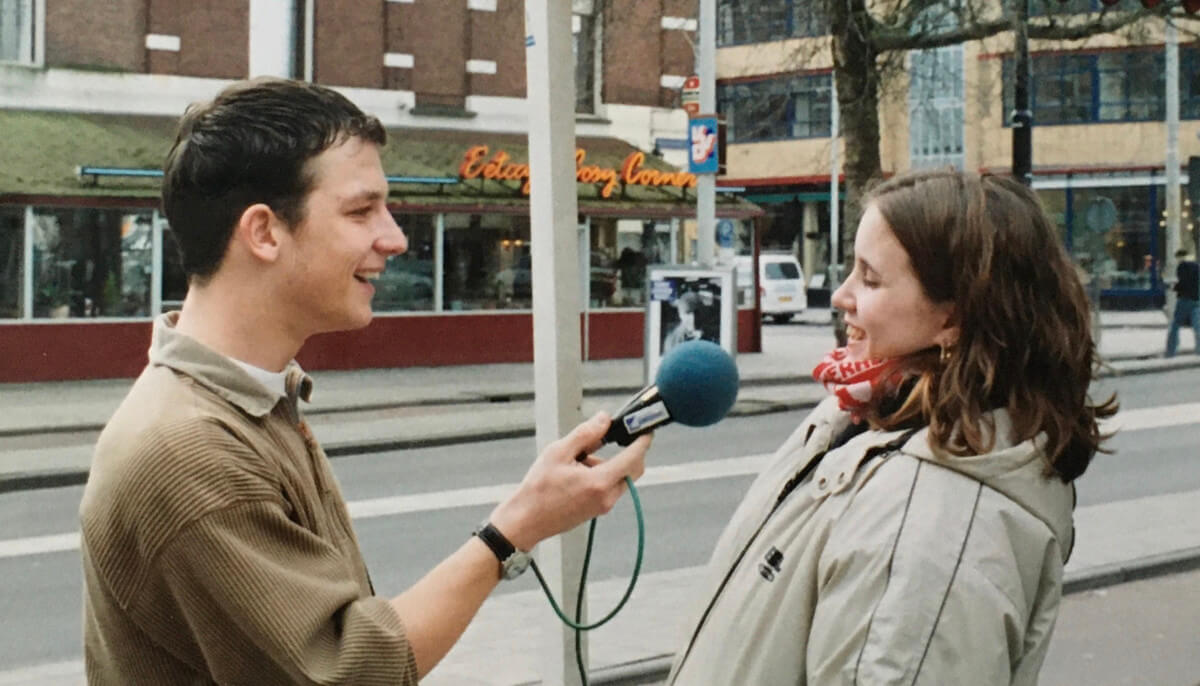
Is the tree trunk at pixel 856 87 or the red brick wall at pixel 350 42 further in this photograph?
the red brick wall at pixel 350 42

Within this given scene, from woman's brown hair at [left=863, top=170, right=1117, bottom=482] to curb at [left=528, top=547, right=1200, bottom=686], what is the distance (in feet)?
14.0

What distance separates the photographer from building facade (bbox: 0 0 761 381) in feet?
69.5

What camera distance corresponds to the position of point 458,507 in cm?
1109

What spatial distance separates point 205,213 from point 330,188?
168 mm

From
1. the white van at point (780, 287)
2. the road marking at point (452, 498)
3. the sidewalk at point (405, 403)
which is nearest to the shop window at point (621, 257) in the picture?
the sidewalk at point (405, 403)

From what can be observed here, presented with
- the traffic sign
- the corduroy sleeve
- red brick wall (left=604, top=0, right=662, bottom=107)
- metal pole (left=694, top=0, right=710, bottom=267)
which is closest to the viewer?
the corduroy sleeve

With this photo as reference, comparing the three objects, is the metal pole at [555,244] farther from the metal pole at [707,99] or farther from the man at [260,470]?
the metal pole at [707,99]

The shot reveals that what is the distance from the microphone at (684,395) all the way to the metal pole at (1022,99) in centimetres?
1571

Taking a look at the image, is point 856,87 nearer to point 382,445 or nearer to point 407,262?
point 382,445

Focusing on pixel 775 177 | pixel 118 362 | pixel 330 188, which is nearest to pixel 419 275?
pixel 118 362

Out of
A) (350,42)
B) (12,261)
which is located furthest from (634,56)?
(12,261)

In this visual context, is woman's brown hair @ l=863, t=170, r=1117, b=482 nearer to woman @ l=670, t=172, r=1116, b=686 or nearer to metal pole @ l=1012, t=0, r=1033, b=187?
woman @ l=670, t=172, r=1116, b=686

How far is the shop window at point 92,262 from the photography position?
21078 millimetres

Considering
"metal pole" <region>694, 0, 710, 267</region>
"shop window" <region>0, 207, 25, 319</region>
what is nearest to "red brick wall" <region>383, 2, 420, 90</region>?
"metal pole" <region>694, 0, 710, 267</region>
